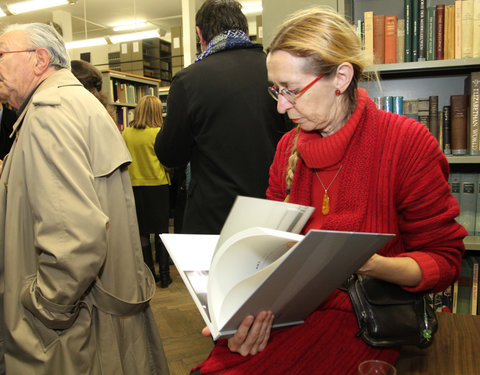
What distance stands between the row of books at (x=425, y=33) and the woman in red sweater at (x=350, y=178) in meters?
→ 0.88

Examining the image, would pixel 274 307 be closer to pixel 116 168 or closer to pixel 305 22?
pixel 305 22

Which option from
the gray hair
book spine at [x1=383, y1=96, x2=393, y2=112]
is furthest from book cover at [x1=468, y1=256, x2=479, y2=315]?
the gray hair

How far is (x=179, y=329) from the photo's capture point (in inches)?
122

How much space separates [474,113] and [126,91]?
495cm

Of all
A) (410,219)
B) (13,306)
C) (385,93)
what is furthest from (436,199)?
(385,93)

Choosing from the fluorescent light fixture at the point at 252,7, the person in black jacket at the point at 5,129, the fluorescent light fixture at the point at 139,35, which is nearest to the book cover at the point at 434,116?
the person in black jacket at the point at 5,129

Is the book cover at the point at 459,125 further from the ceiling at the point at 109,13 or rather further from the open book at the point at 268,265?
the ceiling at the point at 109,13

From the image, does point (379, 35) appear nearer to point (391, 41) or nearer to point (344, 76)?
point (391, 41)

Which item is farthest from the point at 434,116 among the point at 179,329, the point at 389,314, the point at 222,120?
the point at 179,329

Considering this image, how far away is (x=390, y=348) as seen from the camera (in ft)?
2.93

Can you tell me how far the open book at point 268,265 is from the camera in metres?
0.65

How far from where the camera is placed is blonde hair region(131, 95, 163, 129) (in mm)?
3854

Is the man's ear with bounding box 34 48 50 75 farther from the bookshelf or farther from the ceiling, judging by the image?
the ceiling

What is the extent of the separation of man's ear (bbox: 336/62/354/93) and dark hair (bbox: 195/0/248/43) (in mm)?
1011
